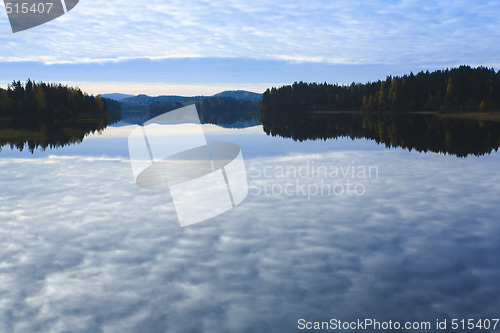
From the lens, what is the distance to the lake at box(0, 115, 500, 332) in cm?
884

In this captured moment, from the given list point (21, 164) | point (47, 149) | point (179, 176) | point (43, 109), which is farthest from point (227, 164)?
point (43, 109)

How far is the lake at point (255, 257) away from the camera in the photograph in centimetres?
884

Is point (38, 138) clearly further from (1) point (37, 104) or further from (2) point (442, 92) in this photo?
(2) point (442, 92)

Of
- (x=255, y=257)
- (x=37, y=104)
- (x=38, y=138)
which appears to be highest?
(x=37, y=104)

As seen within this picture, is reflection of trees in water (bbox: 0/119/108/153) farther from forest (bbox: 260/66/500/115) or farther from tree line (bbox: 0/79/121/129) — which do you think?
forest (bbox: 260/66/500/115)

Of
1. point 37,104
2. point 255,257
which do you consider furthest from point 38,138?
point 37,104

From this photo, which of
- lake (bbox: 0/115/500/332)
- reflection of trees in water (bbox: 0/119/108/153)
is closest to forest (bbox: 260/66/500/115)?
reflection of trees in water (bbox: 0/119/108/153)

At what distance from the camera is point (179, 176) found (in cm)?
2533

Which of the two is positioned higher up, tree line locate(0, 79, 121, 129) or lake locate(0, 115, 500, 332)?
tree line locate(0, 79, 121, 129)

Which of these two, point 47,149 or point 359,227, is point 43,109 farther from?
point 359,227

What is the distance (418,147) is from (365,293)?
3634 cm

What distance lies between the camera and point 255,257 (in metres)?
12.0

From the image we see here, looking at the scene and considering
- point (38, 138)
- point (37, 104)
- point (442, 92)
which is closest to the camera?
point (38, 138)

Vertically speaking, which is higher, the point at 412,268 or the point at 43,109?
the point at 43,109
